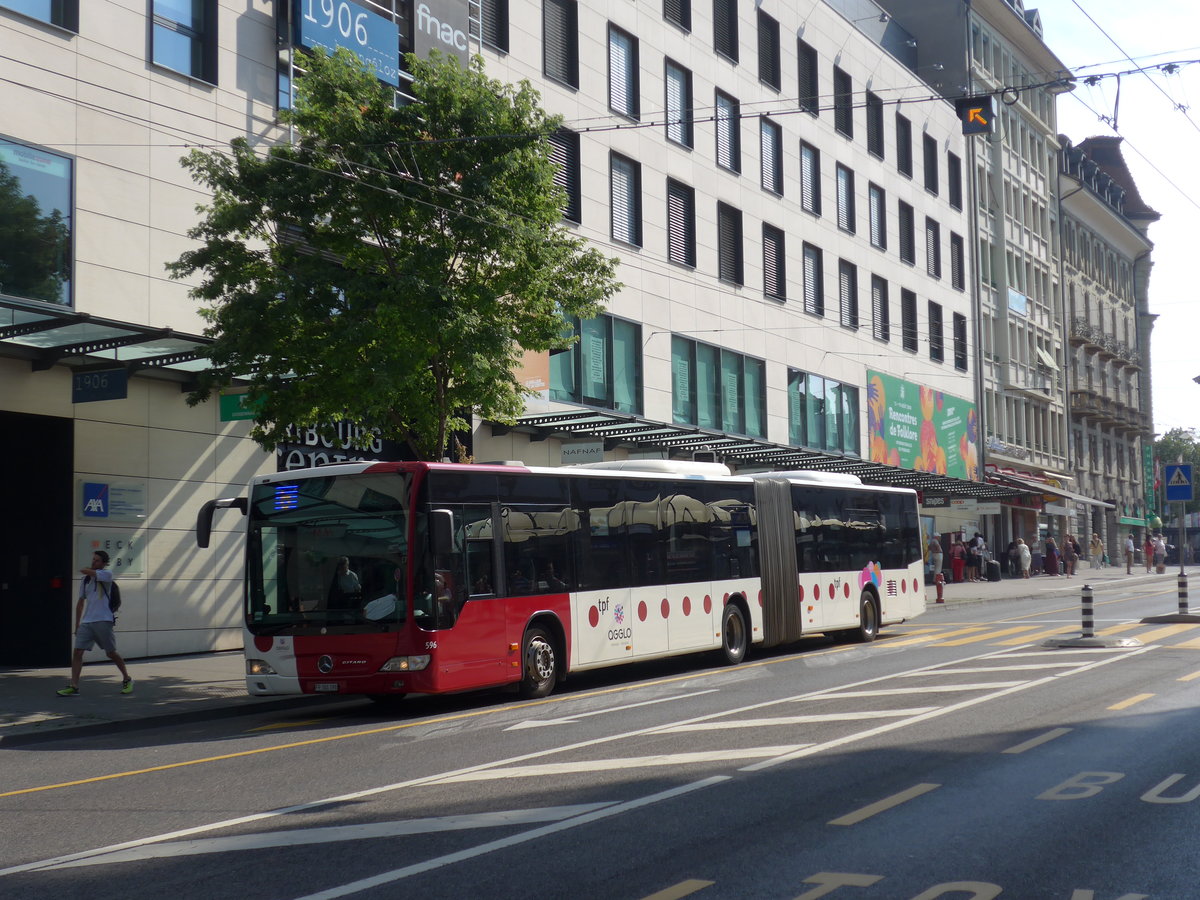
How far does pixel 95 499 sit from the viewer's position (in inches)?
803

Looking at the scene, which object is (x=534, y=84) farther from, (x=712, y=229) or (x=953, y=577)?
(x=953, y=577)

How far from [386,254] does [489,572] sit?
5.24 meters

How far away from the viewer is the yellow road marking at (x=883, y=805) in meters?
7.91

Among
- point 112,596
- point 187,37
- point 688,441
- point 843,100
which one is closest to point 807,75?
point 843,100

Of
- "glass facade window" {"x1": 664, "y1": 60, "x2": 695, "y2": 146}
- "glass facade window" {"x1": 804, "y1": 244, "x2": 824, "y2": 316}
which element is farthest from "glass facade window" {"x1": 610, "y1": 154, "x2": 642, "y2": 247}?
"glass facade window" {"x1": 804, "y1": 244, "x2": 824, "y2": 316}

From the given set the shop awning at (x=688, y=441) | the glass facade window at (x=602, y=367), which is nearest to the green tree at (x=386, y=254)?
the shop awning at (x=688, y=441)

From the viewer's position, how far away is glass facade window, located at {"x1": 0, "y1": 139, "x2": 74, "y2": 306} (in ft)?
60.7

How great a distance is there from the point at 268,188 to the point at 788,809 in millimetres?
12497

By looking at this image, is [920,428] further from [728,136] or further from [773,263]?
[728,136]

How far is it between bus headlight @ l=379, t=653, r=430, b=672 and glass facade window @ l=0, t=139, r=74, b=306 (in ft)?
26.4

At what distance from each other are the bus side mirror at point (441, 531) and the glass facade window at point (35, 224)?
7752mm

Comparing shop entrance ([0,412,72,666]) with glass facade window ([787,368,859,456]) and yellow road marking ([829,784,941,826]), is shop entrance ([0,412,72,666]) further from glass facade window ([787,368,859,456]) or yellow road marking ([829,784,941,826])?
glass facade window ([787,368,859,456])

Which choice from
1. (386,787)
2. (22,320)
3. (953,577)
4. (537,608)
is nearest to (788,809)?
(386,787)

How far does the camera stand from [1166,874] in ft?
21.5
